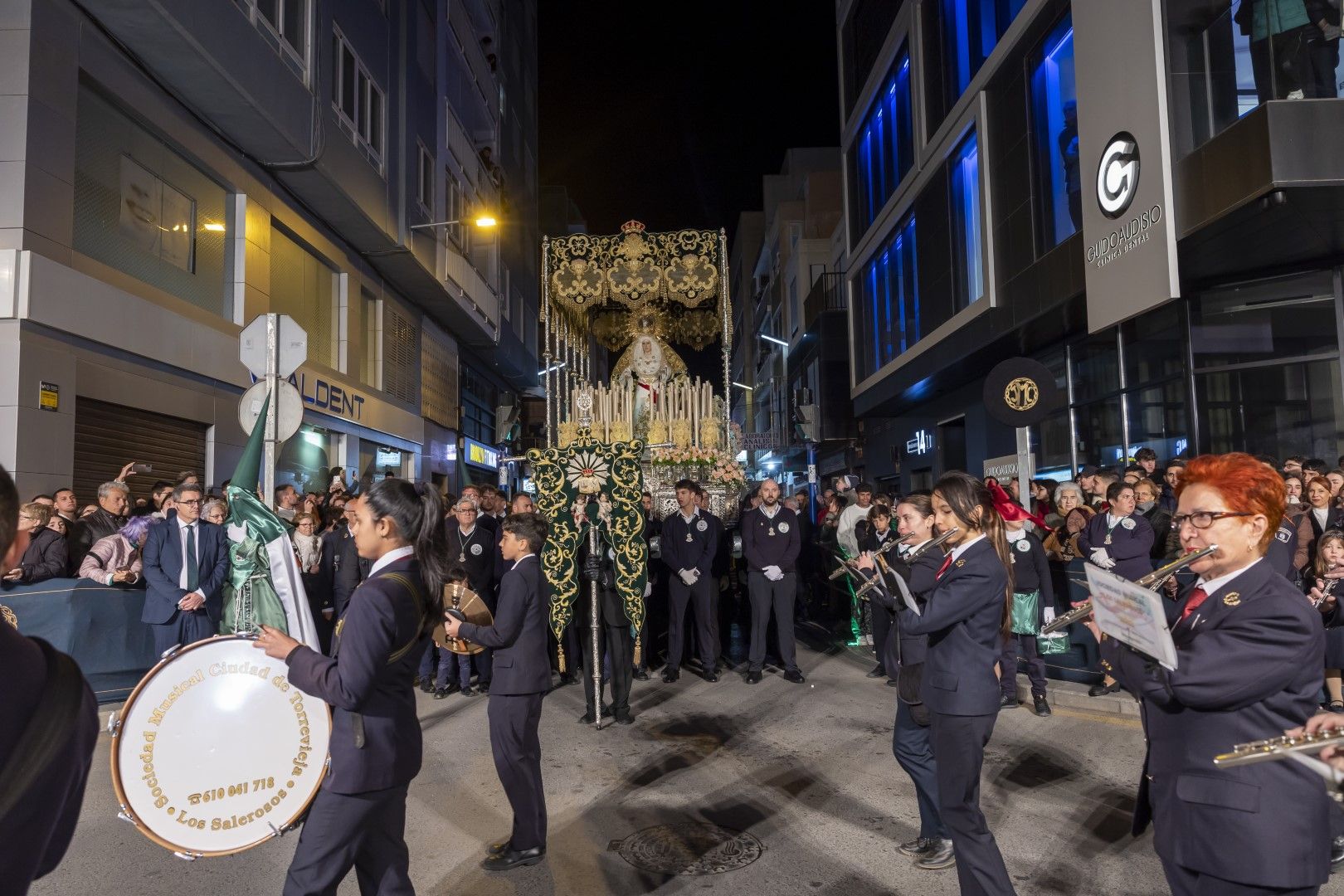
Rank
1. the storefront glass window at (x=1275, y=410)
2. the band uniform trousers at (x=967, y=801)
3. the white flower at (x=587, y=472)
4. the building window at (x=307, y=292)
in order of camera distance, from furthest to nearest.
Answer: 1. the building window at (x=307, y=292)
2. the storefront glass window at (x=1275, y=410)
3. the white flower at (x=587, y=472)
4. the band uniform trousers at (x=967, y=801)

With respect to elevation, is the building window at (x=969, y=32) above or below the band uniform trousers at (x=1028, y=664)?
above

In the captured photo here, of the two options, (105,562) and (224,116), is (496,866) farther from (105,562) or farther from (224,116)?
(224,116)

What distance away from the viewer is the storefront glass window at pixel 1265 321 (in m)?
11.3

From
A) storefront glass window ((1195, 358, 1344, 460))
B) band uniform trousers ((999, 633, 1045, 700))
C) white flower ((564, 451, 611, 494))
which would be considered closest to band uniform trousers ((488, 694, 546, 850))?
white flower ((564, 451, 611, 494))

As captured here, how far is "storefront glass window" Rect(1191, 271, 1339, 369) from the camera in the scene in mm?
11289

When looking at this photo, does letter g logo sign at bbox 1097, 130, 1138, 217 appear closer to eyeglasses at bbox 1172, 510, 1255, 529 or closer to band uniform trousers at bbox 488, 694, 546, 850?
eyeglasses at bbox 1172, 510, 1255, 529

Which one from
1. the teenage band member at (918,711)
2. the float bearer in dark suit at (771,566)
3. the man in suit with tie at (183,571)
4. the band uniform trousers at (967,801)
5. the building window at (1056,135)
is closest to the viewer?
the band uniform trousers at (967,801)

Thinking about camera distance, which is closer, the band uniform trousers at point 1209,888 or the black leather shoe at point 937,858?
the band uniform trousers at point 1209,888

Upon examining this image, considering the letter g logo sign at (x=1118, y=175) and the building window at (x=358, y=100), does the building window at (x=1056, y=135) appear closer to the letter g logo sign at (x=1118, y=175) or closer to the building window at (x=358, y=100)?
the letter g logo sign at (x=1118, y=175)

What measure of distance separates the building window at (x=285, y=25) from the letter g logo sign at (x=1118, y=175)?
39.0ft

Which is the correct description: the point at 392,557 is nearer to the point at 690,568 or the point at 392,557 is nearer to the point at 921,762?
the point at 921,762

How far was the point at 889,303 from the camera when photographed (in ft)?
77.7

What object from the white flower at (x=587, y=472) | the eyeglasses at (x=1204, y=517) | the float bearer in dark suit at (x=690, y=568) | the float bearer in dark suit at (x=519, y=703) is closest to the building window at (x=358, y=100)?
the float bearer in dark suit at (x=690, y=568)

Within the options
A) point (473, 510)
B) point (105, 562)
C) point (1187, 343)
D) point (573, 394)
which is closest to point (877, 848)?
point (473, 510)
